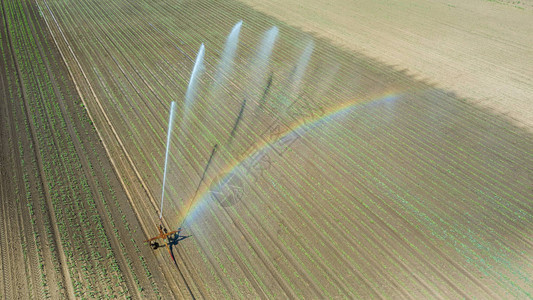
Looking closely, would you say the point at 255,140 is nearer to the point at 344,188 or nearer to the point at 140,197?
the point at 344,188

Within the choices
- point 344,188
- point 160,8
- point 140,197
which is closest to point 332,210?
point 344,188

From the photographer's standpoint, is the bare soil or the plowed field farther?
the bare soil

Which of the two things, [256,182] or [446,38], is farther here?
[446,38]

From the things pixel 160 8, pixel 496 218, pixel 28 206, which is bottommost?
pixel 496 218

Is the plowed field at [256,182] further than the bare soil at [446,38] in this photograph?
No

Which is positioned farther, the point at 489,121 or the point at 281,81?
the point at 281,81

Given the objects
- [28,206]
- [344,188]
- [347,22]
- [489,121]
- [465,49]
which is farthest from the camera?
[347,22]

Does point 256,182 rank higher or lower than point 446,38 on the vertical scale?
lower

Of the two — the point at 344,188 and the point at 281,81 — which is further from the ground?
the point at 281,81

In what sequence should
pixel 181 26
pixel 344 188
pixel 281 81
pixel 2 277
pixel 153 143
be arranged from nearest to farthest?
pixel 2 277, pixel 344 188, pixel 153 143, pixel 281 81, pixel 181 26
